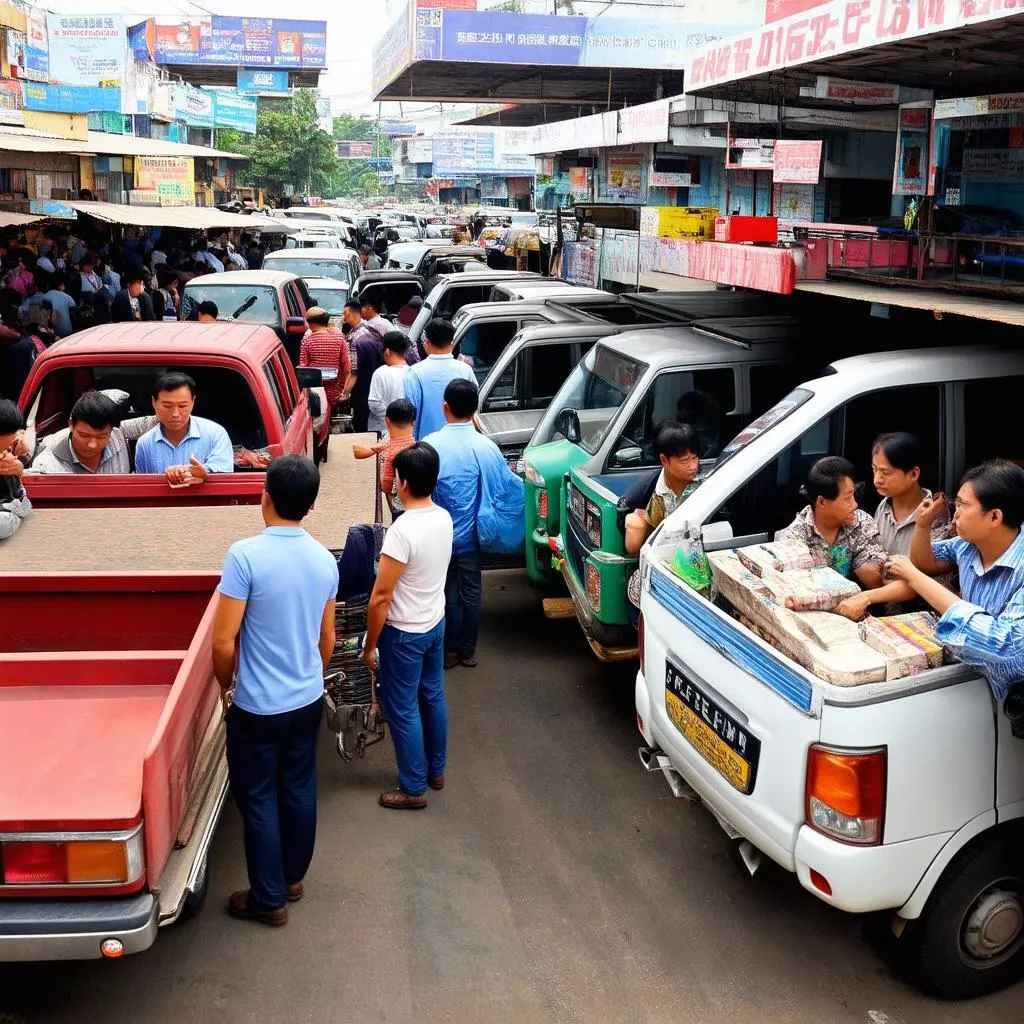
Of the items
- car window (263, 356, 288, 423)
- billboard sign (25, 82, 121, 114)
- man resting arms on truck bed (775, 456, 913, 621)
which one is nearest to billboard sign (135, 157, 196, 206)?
billboard sign (25, 82, 121, 114)

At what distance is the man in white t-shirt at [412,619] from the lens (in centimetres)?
470

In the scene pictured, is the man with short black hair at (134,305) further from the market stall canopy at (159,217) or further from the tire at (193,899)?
the tire at (193,899)

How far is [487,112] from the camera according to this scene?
33.9 m

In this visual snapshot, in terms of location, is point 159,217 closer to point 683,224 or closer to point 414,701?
point 683,224

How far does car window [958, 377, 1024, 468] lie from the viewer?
5.40 metres

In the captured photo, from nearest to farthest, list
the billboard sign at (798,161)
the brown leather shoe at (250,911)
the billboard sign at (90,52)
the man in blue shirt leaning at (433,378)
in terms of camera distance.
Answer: the brown leather shoe at (250,911)
the man in blue shirt leaning at (433,378)
the billboard sign at (798,161)
the billboard sign at (90,52)

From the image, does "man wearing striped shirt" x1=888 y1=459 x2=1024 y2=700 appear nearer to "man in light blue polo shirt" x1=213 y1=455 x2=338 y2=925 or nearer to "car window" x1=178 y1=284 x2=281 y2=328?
"man in light blue polo shirt" x1=213 y1=455 x2=338 y2=925

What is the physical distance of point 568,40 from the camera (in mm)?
22031

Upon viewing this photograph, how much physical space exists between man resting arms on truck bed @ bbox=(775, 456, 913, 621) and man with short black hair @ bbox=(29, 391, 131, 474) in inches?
141

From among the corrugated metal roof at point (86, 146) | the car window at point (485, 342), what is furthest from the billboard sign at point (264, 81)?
the car window at point (485, 342)

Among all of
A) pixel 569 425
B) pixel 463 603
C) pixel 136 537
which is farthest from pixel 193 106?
pixel 136 537

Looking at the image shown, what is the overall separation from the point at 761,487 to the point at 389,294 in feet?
41.0

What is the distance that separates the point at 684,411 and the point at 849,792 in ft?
12.5

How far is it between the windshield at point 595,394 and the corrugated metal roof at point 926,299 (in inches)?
47.9
